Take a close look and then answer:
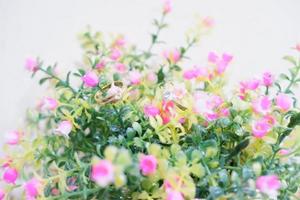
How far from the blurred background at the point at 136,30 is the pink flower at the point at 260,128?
61 cm

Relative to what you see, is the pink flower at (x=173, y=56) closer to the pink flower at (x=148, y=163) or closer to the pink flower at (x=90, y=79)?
the pink flower at (x=90, y=79)

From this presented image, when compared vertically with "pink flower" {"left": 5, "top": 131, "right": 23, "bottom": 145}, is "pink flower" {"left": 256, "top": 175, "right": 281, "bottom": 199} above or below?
below

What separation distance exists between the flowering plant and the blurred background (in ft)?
1.17

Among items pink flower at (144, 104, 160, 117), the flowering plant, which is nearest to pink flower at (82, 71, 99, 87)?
the flowering plant

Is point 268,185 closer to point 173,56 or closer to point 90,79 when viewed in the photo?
point 90,79

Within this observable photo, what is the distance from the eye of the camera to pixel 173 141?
659 mm

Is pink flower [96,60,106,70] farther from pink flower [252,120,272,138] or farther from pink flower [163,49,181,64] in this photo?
pink flower [252,120,272,138]

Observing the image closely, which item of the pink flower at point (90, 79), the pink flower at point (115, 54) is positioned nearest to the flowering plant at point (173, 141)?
the pink flower at point (90, 79)

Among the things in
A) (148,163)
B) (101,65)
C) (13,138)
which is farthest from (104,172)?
(101,65)

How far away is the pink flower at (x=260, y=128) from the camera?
593mm

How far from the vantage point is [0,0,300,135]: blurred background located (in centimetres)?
115

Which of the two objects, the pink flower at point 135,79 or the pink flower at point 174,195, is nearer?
the pink flower at point 174,195

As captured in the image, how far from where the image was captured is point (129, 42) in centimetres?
120

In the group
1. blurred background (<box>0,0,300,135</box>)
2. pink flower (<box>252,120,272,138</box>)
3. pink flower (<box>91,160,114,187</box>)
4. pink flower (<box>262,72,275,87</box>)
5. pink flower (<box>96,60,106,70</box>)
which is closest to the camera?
pink flower (<box>91,160,114,187</box>)
